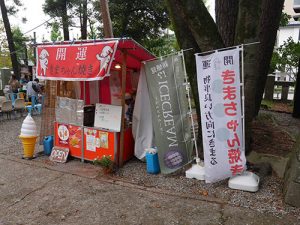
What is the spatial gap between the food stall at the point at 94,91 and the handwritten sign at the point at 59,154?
0.14 meters

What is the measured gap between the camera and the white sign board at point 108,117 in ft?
19.9

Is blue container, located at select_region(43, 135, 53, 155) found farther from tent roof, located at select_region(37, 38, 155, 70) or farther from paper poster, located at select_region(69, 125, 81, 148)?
tent roof, located at select_region(37, 38, 155, 70)

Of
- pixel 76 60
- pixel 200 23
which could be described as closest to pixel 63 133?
pixel 76 60

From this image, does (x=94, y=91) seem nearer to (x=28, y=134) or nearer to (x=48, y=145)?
(x=48, y=145)

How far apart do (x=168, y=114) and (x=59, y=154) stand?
292 cm

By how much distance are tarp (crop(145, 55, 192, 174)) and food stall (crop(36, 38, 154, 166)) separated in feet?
2.06

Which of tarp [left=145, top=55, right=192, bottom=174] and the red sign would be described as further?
tarp [left=145, top=55, right=192, bottom=174]

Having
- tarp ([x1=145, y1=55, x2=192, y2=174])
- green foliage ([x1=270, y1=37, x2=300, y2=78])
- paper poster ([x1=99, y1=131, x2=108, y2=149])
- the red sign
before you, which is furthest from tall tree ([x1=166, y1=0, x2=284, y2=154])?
green foliage ([x1=270, y1=37, x2=300, y2=78])

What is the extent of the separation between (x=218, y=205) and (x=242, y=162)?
857 mm

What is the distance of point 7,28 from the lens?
1845cm

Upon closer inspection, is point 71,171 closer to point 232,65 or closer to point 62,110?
point 62,110

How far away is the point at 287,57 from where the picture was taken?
13.9 metres

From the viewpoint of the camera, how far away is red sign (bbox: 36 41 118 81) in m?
5.32

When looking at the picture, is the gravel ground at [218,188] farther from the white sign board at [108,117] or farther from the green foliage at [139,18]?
the green foliage at [139,18]
